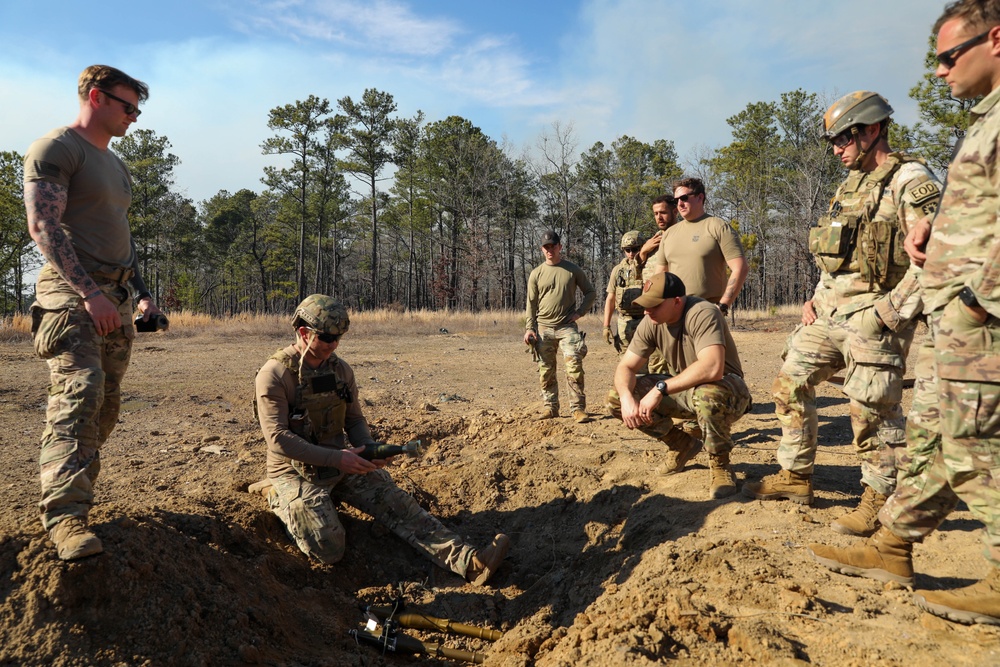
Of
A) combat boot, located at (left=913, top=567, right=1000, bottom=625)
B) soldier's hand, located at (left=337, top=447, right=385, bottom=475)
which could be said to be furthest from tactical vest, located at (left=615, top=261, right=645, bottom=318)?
combat boot, located at (left=913, top=567, right=1000, bottom=625)

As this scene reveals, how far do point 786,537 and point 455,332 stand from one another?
1809 centimetres

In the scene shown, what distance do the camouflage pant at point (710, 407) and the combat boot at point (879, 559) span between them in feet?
3.62

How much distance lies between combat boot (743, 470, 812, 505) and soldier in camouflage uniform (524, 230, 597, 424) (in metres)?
3.01

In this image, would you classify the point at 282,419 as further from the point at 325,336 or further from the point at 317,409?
the point at 325,336

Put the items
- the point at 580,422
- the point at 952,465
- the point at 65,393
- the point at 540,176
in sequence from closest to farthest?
1. the point at 952,465
2. the point at 65,393
3. the point at 580,422
4. the point at 540,176

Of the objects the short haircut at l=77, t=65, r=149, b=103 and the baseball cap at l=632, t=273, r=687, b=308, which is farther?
the baseball cap at l=632, t=273, r=687, b=308

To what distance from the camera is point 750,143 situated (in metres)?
35.6

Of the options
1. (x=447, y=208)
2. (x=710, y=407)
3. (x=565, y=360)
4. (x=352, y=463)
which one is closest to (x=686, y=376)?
(x=710, y=407)

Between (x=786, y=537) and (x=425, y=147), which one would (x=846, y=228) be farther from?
(x=425, y=147)

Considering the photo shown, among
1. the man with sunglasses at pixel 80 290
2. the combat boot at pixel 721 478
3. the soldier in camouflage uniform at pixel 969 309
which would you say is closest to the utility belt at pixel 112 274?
the man with sunglasses at pixel 80 290

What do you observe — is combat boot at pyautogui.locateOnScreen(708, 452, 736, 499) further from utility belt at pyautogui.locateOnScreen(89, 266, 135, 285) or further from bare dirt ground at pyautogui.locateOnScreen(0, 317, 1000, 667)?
utility belt at pyautogui.locateOnScreen(89, 266, 135, 285)

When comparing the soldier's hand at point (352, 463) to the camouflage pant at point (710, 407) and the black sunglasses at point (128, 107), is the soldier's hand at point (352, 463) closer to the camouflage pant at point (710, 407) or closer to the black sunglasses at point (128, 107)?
the camouflage pant at point (710, 407)

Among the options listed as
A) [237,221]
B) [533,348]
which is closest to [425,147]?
[237,221]

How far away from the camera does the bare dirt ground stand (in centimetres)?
246
